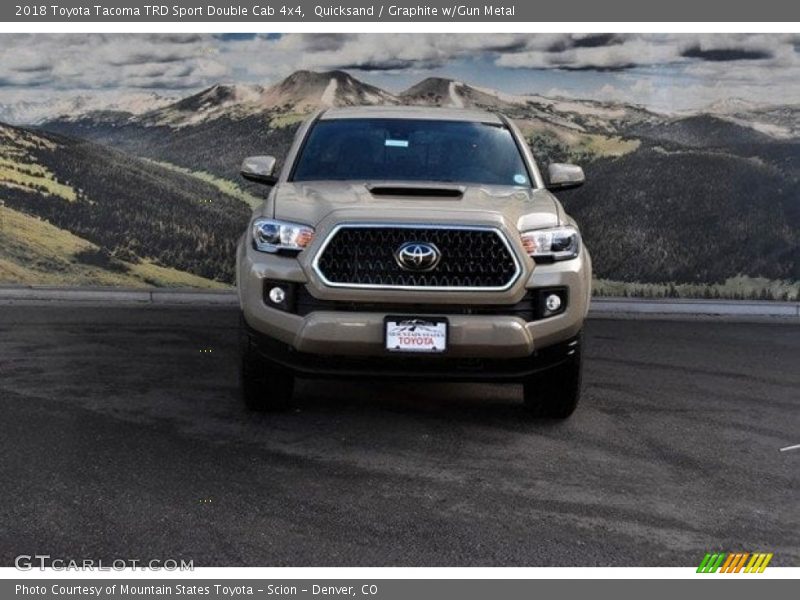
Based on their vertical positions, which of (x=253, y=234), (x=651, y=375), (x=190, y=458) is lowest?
(x=651, y=375)

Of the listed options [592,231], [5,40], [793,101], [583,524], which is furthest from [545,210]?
[5,40]

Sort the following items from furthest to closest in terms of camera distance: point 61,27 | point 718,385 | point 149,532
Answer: point 61,27
point 718,385
point 149,532

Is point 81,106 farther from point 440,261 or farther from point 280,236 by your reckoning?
point 440,261

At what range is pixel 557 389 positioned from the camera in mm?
6422

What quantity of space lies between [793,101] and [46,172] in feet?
26.6

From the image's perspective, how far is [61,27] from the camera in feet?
37.7

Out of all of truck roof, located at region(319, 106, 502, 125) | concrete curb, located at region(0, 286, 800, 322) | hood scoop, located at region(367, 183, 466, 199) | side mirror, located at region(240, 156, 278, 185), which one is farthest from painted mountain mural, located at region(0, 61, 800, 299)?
hood scoop, located at region(367, 183, 466, 199)

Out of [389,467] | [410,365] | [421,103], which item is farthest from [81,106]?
[389,467]

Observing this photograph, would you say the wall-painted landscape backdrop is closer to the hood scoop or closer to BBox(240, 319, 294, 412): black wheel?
BBox(240, 319, 294, 412): black wheel

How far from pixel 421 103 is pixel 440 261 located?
20.1 ft

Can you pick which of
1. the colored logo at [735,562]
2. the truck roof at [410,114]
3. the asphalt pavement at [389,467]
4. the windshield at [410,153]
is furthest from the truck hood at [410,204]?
the colored logo at [735,562]

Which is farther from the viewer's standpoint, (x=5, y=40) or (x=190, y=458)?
(x=5, y=40)

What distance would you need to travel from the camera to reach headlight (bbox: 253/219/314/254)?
595 cm

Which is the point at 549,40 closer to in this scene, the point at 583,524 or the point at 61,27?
the point at 61,27
